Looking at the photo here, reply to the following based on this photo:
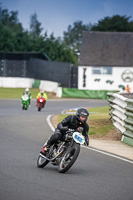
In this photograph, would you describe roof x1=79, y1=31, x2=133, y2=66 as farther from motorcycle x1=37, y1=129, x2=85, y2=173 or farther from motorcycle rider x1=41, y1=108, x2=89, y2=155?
motorcycle rider x1=41, y1=108, x2=89, y2=155

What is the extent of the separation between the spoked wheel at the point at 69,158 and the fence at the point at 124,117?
576 cm

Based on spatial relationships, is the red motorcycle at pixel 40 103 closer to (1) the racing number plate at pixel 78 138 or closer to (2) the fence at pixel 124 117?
(2) the fence at pixel 124 117

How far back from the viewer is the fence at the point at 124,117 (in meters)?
15.6

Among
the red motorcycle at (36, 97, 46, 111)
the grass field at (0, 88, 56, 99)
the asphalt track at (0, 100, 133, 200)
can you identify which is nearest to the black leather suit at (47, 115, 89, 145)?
the asphalt track at (0, 100, 133, 200)

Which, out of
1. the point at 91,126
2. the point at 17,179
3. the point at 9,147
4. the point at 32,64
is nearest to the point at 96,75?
the point at 32,64

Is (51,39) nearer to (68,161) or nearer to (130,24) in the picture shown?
(130,24)

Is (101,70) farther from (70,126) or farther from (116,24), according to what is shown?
(70,126)

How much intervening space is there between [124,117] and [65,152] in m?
A: 7.15

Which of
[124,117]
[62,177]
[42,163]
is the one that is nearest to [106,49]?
[124,117]

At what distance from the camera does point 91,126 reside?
19578 millimetres

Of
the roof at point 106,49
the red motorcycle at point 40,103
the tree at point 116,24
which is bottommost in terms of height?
the red motorcycle at point 40,103

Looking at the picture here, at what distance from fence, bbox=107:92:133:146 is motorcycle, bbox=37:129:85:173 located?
5.25 m

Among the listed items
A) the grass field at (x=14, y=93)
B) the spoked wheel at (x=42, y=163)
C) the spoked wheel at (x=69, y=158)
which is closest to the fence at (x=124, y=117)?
the spoked wheel at (x=42, y=163)

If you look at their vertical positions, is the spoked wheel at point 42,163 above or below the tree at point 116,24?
below
